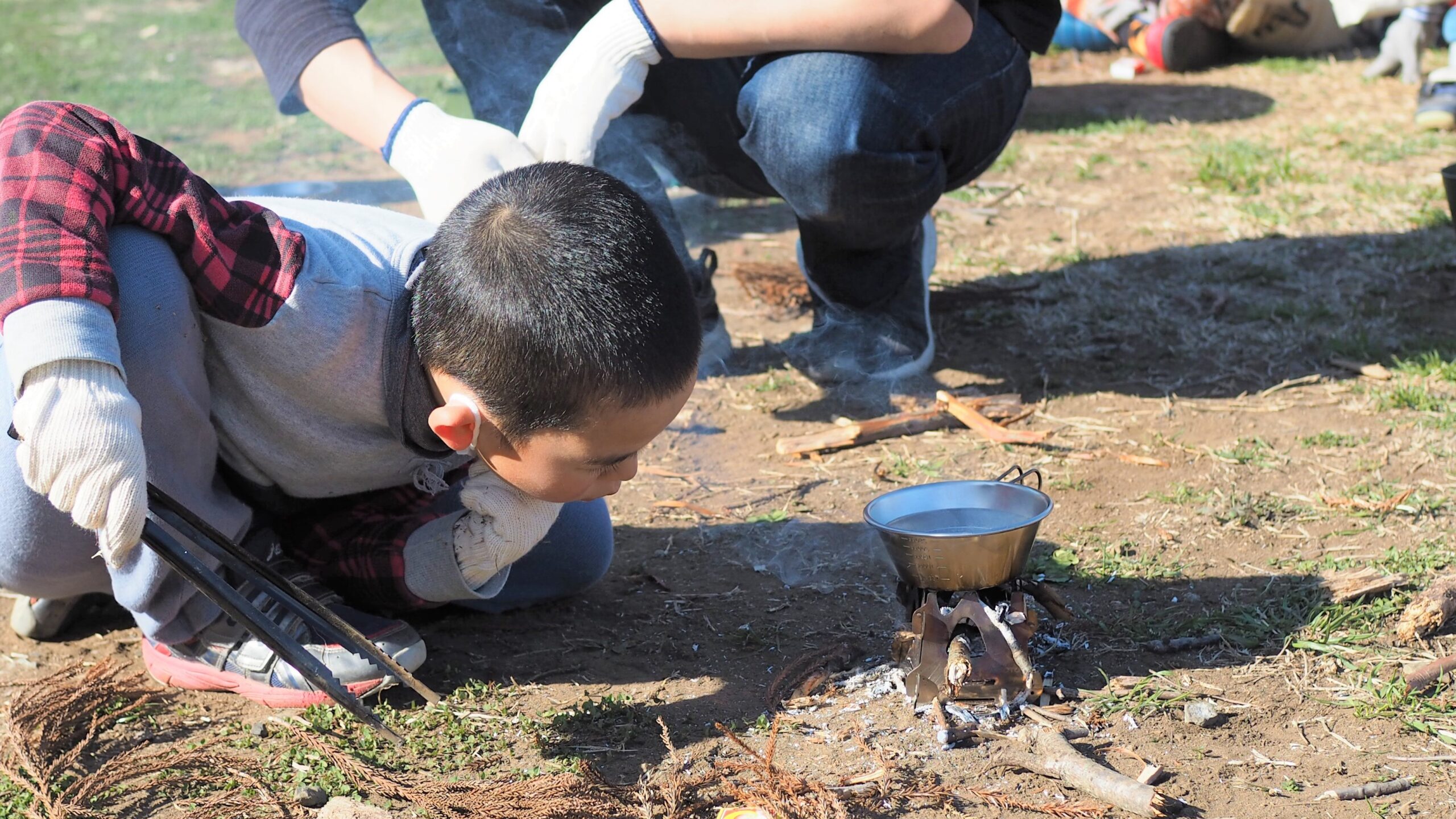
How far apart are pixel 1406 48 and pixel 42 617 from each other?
603 cm

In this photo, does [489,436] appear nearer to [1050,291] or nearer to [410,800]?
Answer: [410,800]

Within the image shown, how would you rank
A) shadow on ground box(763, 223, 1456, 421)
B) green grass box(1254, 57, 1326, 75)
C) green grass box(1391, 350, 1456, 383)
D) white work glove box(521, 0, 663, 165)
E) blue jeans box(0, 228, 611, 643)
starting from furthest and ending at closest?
green grass box(1254, 57, 1326, 75) < shadow on ground box(763, 223, 1456, 421) < green grass box(1391, 350, 1456, 383) < white work glove box(521, 0, 663, 165) < blue jeans box(0, 228, 611, 643)

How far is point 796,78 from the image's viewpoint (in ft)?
9.50

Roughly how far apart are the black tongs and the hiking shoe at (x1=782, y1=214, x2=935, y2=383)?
5.45 feet

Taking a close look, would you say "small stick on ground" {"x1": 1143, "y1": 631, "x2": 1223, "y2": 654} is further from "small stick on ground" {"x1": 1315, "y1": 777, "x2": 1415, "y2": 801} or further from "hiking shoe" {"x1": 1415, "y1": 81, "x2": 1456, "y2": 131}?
"hiking shoe" {"x1": 1415, "y1": 81, "x2": 1456, "y2": 131}

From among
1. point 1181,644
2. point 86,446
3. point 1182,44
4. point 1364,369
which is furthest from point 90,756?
point 1182,44

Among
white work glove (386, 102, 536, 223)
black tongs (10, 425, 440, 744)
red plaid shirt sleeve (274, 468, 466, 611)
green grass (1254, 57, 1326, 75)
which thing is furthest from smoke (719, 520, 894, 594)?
green grass (1254, 57, 1326, 75)

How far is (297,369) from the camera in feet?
6.27

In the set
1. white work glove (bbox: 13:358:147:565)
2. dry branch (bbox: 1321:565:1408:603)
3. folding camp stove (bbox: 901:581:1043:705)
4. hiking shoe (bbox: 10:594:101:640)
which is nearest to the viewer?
white work glove (bbox: 13:358:147:565)

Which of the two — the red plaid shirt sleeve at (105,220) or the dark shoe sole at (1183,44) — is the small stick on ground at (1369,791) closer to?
the red plaid shirt sleeve at (105,220)

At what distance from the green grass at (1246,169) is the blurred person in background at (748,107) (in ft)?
5.49

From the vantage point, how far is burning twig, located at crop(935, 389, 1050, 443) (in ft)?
9.45

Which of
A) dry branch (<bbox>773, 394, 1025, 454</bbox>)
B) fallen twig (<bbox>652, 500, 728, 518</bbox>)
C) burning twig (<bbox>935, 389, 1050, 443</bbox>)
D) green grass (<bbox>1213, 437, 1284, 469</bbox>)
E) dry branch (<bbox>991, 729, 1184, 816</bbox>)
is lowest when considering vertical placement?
fallen twig (<bbox>652, 500, 728, 518</bbox>)

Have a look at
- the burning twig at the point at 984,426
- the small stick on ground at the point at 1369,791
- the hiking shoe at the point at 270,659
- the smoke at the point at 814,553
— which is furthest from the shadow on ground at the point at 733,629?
the burning twig at the point at 984,426
